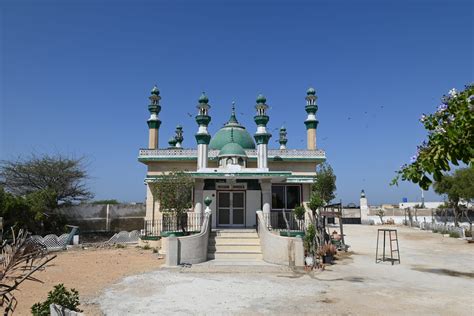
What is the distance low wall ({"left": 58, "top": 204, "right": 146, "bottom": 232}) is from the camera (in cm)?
2786

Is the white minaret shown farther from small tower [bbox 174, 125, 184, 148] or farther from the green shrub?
small tower [bbox 174, 125, 184, 148]

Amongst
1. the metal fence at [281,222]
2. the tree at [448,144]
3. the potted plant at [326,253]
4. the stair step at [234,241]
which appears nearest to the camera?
the tree at [448,144]

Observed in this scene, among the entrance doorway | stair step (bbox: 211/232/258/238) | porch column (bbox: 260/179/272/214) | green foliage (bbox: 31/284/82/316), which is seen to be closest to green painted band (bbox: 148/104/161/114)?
the entrance doorway

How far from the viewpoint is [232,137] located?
2516cm

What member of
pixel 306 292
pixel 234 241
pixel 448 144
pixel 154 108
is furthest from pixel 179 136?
pixel 448 144

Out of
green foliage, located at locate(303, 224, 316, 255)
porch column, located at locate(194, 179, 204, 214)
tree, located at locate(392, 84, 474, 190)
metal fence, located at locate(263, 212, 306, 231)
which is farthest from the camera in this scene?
metal fence, located at locate(263, 212, 306, 231)

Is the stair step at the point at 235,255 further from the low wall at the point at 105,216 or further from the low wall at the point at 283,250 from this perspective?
the low wall at the point at 105,216

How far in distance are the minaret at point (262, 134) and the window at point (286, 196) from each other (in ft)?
6.49

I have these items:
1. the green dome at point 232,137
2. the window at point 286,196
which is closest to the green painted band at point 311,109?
the green dome at point 232,137

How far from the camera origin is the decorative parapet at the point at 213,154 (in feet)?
77.6

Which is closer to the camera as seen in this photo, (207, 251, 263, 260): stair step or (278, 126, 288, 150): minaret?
(207, 251, 263, 260): stair step

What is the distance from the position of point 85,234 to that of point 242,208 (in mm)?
13703

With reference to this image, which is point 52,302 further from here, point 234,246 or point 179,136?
point 179,136

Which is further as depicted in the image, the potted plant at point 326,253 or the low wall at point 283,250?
the potted plant at point 326,253
